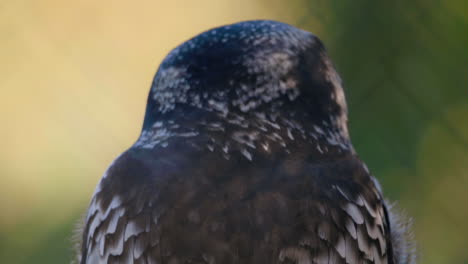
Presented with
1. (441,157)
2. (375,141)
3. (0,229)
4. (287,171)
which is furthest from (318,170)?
(0,229)

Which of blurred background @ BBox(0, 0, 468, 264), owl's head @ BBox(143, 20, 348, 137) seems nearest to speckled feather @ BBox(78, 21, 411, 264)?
owl's head @ BBox(143, 20, 348, 137)

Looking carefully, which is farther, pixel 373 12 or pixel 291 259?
pixel 373 12

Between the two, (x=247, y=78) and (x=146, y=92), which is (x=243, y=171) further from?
(x=146, y=92)

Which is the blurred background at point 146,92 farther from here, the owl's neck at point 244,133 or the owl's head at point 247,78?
the owl's neck at point 244,133

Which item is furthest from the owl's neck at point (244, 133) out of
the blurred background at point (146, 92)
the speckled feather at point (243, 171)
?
the blurred background at point (146, 92)

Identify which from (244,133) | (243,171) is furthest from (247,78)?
(243,171)

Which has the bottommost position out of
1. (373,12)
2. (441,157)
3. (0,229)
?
(0,229)

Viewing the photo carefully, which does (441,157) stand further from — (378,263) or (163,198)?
(163,198)
